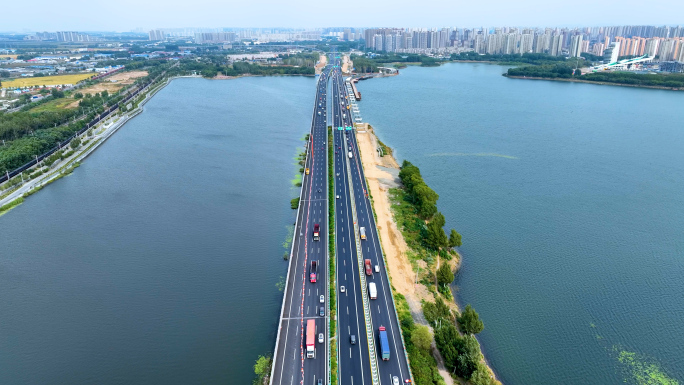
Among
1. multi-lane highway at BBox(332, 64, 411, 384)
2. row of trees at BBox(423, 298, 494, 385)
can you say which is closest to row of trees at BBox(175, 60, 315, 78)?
multi-lane highway at BBox(332, 64, 411, 384)

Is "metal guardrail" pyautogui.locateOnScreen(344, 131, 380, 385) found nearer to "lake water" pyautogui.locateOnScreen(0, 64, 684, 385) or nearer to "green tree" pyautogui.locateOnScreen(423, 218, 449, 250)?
"green tree" pyautogui.locateOnScreen(423, 218, 449, 250)

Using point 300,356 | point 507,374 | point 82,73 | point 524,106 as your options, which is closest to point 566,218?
point 507,374

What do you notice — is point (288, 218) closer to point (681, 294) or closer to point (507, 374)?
point (507, 374)

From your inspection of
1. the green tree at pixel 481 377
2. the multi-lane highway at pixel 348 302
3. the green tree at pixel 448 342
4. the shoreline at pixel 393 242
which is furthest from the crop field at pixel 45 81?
the green tree at pixel 481 377

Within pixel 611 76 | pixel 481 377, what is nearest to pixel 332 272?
pixel 481 377

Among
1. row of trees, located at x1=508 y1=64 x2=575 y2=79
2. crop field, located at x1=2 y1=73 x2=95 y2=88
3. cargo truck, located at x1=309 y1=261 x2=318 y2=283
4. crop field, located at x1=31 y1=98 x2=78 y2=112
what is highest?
row of trees, located at x1=508 y1=64 x2=575 y2=79
